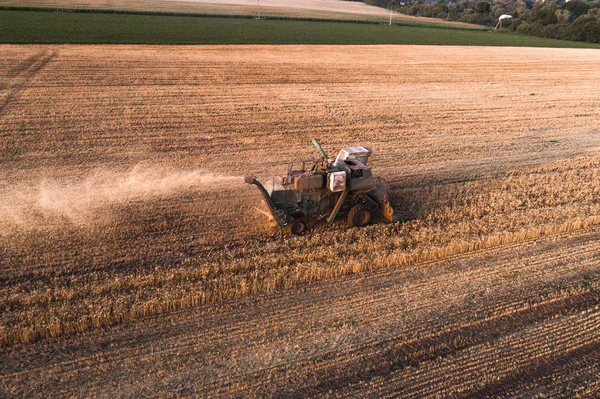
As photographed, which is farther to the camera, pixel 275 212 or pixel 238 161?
pixel 238 161

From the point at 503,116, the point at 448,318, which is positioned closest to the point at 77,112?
the point at 448,318

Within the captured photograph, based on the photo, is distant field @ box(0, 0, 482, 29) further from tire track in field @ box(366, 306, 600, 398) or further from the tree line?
tire track in field @ box(366, 306, 600, 398)

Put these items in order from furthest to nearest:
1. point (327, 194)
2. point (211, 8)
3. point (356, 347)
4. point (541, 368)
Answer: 1. point (211, 8)
2. point (327, 194)
3. point (356, 347)
4. point (541, 368)

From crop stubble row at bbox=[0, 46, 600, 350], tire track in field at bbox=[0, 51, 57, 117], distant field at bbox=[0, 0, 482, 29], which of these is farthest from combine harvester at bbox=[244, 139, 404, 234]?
distant field at bbox=[0, 0, 482, 29]

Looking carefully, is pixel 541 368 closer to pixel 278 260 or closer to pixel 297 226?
pixel 278 260

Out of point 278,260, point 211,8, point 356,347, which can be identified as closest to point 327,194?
point 278,260

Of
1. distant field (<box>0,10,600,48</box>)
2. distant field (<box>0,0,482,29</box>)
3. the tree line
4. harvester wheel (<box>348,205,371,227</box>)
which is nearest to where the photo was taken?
harvester wheel (<box>348,205,371,227</box>)

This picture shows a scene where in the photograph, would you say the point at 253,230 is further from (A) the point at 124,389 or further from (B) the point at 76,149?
(B) the point at 76,149

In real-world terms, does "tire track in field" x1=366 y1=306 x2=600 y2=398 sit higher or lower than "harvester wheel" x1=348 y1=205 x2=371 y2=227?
lower
